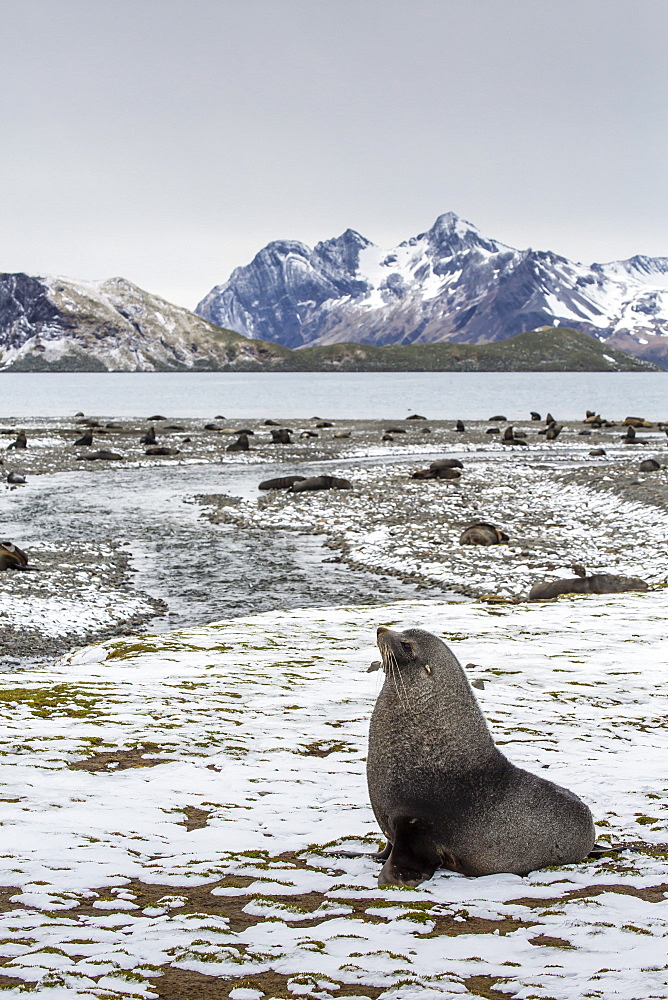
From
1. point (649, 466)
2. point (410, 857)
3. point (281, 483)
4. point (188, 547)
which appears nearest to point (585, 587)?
point (188, 547)

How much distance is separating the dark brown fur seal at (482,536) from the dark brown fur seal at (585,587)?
17.6ft

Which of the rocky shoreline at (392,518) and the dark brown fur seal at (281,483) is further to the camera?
the dark brown fur seal at (281,483)

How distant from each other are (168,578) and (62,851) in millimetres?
15982

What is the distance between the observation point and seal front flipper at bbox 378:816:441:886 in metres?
6.18

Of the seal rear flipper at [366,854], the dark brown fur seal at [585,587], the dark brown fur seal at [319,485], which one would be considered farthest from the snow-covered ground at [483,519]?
the seal rear flipper at [366,854]

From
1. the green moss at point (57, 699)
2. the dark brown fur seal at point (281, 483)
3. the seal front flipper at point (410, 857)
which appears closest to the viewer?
the seal front flipper at point (410, 857)

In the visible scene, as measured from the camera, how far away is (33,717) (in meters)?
9.95

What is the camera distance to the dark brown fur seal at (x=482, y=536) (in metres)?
25.7

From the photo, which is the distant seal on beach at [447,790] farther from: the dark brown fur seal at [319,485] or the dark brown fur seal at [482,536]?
the dark brown fur seal at [319,485]

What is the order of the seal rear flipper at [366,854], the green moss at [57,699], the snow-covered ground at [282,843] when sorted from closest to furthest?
the snow-covered ground at [282,843] < the seal rear flipper at [366,854] < the green moss at [57,699]

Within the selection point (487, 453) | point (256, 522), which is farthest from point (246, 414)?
point (256, 522)

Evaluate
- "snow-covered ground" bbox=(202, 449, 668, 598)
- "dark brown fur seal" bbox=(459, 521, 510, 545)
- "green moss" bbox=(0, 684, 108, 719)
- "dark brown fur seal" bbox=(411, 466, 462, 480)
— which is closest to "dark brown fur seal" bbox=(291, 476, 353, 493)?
"snow-covered ground" bbox=(202, 449, 668, 598)

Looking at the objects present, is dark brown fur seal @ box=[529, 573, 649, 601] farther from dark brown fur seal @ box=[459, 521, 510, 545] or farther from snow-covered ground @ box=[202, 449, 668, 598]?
dark brown fur seal @ box=[459, 521, 510, 545]

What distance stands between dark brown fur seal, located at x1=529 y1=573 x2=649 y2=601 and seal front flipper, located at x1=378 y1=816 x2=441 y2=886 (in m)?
14.0
